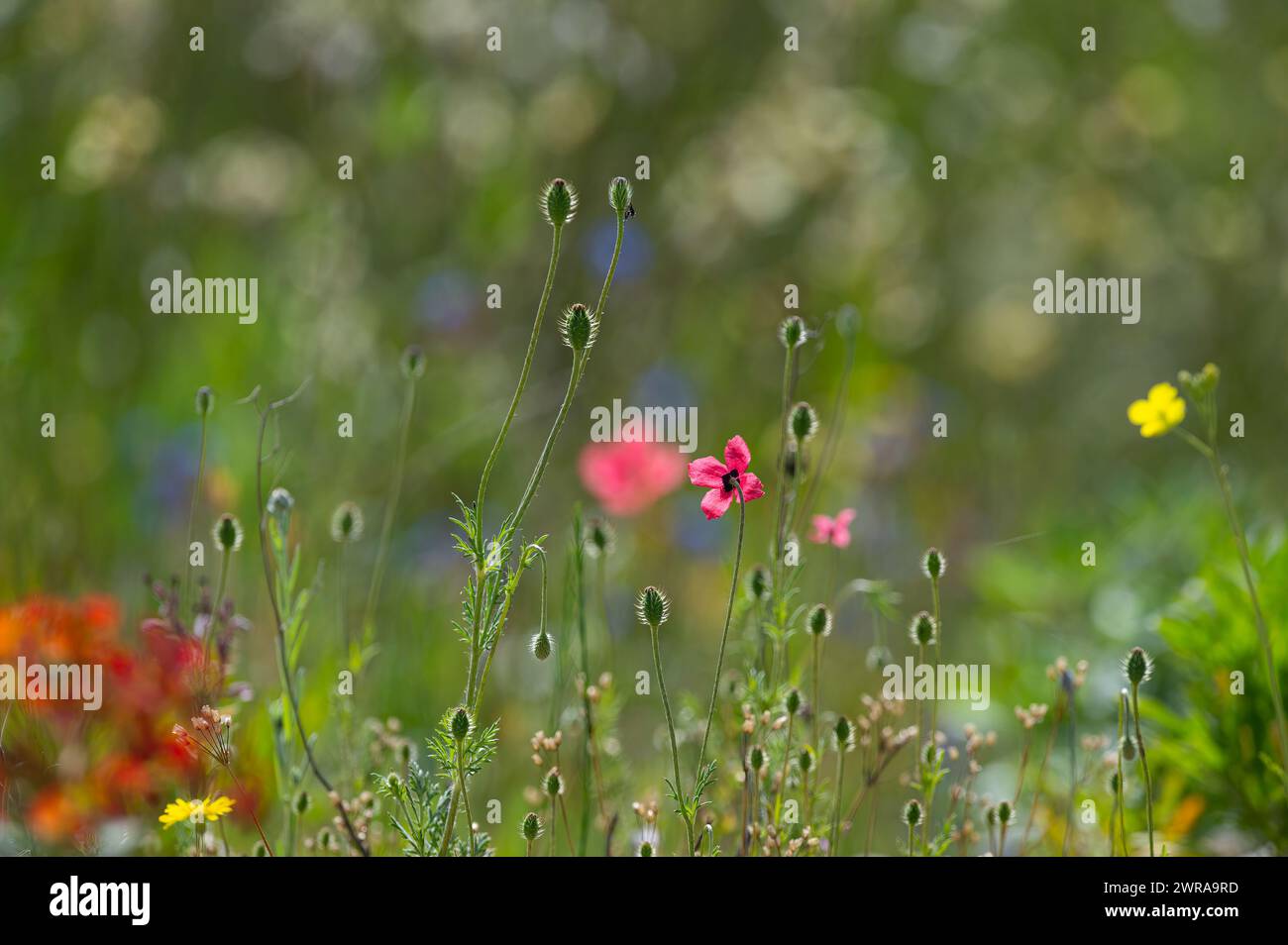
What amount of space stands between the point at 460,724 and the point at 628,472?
122 cm

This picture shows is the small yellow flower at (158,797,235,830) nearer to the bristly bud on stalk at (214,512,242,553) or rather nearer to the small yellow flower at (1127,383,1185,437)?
the bristly bud on stalk at (214,512,242,553)

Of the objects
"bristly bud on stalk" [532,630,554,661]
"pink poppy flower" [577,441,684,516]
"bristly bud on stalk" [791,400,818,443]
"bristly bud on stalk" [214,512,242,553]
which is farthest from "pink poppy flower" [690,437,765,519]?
"pink poppy flower" [577,441,684,516]

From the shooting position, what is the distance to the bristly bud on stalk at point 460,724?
1.08 meters

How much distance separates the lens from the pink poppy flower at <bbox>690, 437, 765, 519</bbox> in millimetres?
1201

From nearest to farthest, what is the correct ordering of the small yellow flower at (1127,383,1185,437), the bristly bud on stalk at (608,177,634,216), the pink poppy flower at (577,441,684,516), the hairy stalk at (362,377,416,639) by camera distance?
1. the bristly bud on stalk at (608,177,634,216)
2. the small yellow flower at (1127,383,1185,437)
3. the hairy stalk at (362,377,416,639)
4. the pink poppy flower at (577,441,684,516)

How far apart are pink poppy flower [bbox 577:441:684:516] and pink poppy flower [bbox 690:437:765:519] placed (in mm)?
965

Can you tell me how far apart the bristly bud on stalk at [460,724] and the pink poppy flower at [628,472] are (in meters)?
1.12

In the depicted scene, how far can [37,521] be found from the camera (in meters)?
2.30

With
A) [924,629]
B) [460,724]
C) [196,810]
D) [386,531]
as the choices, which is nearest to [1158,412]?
[924,629]
